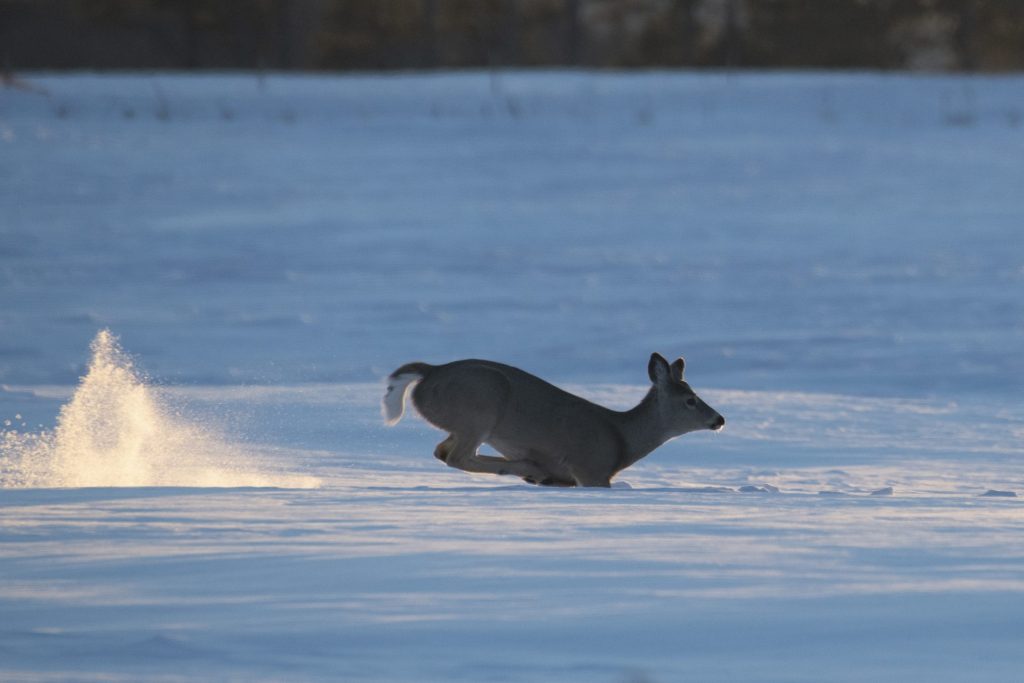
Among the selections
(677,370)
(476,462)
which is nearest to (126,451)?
(476,462)

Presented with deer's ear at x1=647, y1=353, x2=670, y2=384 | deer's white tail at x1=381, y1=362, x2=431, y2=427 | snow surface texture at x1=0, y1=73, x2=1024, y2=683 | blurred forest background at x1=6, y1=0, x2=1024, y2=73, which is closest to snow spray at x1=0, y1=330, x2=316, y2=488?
snow surface texture at x1=0, y1=73, x2=1024, y2=683

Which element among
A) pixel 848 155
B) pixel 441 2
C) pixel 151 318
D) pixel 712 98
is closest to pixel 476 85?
pixel 712 98

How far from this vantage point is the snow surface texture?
15.2 feet

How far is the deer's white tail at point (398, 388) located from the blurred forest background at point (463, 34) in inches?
1598

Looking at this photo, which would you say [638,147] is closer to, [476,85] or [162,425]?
[476,85]

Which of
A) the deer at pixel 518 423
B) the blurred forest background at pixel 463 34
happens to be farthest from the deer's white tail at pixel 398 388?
the blurred forest background at pixel 463 34

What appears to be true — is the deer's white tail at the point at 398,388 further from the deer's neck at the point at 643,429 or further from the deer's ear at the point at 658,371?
the deer's ear at the point at 658,371

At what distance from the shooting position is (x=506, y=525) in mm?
6117

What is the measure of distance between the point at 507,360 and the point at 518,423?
6.15 metres

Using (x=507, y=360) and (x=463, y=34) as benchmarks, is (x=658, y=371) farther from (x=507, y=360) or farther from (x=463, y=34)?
(x=463, y=34)

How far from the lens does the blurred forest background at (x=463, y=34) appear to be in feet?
161

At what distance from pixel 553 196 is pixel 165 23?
31198 millimetres

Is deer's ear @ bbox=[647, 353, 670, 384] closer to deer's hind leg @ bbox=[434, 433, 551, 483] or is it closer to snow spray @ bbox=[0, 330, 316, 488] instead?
deer's hind leg @ bbox=[434, 433, 551, 483]

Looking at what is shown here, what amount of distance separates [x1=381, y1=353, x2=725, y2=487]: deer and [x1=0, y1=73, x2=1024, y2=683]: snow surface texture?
29cm
